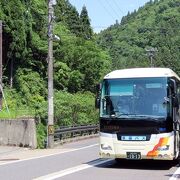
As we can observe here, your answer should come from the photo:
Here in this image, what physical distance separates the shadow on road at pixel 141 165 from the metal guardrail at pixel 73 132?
44.6 feet

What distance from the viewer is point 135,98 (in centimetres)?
1575

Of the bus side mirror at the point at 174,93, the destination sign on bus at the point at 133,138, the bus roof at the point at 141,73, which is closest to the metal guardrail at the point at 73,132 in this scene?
the bus roof at the point at 141,73

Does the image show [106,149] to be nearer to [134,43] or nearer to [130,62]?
[134,43]

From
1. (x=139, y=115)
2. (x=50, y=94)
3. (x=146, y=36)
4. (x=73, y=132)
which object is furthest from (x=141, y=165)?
(x=146, y=36)

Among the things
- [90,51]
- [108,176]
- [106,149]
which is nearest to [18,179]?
[108,176]

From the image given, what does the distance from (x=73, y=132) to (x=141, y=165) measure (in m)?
19.4

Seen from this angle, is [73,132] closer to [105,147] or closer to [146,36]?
[105,147]

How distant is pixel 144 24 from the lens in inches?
4427

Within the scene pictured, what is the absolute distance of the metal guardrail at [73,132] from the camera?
3234cm

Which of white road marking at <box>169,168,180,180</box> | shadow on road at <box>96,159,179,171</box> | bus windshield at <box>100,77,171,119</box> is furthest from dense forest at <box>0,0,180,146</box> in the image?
white road marking at <box>169,168,180,180</box>

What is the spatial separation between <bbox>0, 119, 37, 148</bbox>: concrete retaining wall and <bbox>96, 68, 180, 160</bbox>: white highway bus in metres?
10.9

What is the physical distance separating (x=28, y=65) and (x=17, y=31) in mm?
10618

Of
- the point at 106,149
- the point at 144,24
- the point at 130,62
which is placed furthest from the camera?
the point at 130,62

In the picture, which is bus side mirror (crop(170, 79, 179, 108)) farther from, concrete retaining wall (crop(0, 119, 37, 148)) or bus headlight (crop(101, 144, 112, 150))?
concrete retaining wall (crop(0, 119, 37, 148))
